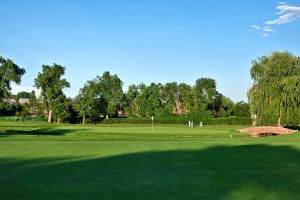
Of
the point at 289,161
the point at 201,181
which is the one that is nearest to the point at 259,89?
the point at 289,161

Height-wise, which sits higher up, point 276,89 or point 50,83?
point 50,83

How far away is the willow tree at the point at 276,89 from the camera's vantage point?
52.9m

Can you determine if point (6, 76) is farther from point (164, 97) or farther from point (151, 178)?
point (151, 178)

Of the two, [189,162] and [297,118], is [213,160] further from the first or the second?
[297,118]

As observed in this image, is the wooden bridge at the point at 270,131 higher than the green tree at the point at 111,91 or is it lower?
lower

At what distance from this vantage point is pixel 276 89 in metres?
53.9

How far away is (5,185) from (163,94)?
448 ft

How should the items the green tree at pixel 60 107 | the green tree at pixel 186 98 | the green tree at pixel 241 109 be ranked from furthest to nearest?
the green tree at pixel 186 98, the green tree at pixel 241 109, the green tree at pixel 60 107

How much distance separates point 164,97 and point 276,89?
92995 mm

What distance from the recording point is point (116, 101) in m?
134

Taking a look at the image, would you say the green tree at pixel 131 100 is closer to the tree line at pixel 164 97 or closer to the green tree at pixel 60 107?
the tree line at pixel 164 97

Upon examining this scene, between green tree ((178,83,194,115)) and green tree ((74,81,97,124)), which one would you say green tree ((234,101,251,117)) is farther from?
green tree ((74,81,97,124))

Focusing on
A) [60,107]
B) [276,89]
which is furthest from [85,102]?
[276,89]

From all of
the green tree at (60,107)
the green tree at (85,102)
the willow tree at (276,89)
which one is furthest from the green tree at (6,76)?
the willow tree at (276,89)
